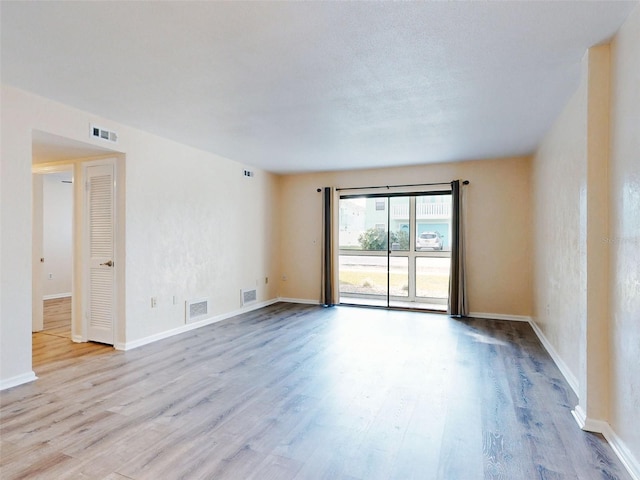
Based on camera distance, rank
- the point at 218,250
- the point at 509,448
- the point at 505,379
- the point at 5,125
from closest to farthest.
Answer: the point at 509,448 → the point at 5,125 → the point at 505,379 → the point at 218,250

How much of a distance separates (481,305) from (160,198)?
199 inches

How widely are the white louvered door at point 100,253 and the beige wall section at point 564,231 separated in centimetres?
457

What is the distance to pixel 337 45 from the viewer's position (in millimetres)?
2289

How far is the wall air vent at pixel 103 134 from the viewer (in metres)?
3.62

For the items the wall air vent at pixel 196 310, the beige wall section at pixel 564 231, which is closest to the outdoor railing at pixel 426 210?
the beige wall section at pixel 564 231

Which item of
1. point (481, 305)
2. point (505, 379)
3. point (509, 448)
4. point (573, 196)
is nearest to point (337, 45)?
point (573, 196)

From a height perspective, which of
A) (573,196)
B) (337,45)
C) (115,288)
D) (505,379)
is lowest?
(505,379)

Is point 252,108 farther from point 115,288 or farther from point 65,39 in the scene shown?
point 115,288

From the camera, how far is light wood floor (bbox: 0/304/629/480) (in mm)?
1953

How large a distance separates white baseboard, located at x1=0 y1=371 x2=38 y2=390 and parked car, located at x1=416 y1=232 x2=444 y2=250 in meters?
5.47

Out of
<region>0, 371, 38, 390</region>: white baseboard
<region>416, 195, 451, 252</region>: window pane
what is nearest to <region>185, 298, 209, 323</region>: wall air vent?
<region>0, 371, 38, 390</region>: white baseboard

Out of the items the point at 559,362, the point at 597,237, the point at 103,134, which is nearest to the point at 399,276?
the point at 559,362

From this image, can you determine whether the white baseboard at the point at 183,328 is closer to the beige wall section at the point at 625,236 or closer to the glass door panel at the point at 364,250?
the glass door panel at the point at 364,250

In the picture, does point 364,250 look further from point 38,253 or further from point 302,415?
point 38,253
